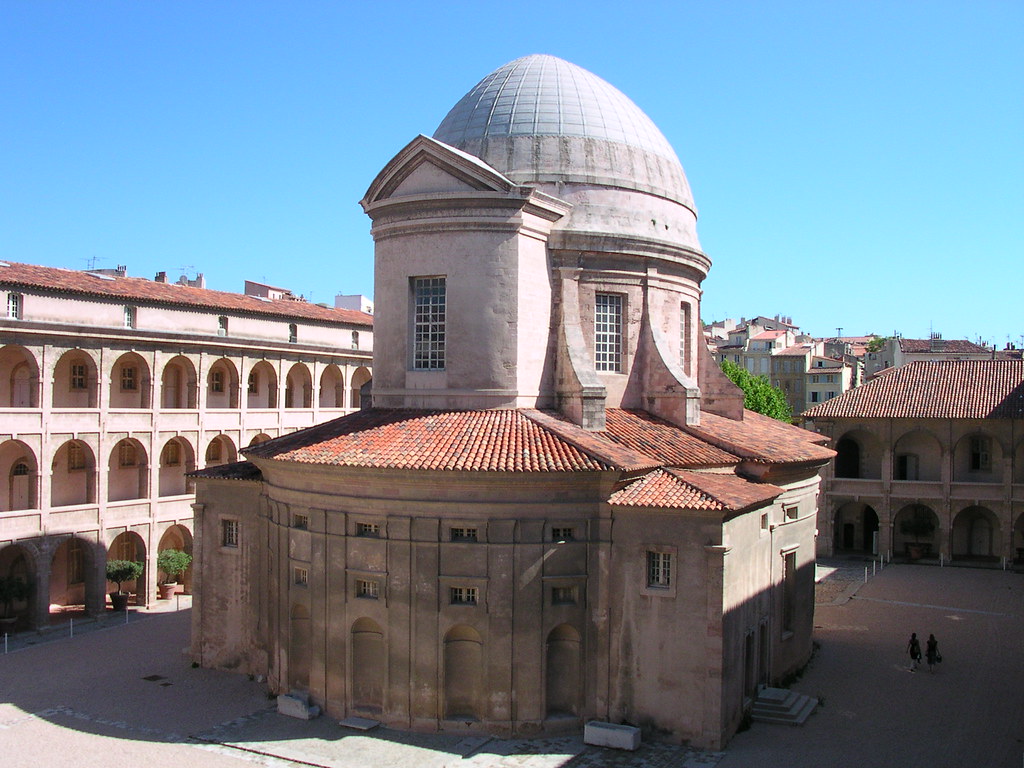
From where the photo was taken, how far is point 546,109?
3064cm

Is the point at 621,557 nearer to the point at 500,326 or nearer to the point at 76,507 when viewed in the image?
the point at 500,326

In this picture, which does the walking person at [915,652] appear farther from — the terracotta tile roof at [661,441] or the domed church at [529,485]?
the terracotta tile roof at [661,441]

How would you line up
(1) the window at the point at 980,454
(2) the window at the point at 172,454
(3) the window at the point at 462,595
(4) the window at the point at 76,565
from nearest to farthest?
(3) the window at the point at 462,595, (4) the window at the point at 76,565, (2) the window at the point at 172,454, (1) the window at the point at 980,454

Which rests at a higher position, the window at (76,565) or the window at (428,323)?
the window at (428,323)

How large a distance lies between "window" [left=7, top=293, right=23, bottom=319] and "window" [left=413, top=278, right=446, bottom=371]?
18098 millimetres

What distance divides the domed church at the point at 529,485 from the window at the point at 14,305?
12.7m

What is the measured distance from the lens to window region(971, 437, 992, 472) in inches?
2026

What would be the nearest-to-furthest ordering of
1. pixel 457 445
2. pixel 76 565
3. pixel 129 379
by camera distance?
pixel 457 445 < pixel 76 565 < pixel 129 379

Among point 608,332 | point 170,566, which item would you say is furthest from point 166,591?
point 608,332

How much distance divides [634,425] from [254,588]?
12958 millimetres

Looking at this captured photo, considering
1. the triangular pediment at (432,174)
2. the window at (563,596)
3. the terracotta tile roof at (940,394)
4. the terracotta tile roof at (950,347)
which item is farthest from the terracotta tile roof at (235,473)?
the terracotta tile roof at (950,347)

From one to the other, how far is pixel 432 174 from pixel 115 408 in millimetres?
21456

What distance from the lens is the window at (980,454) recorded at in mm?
51469

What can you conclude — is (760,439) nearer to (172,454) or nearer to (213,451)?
(172,454)
